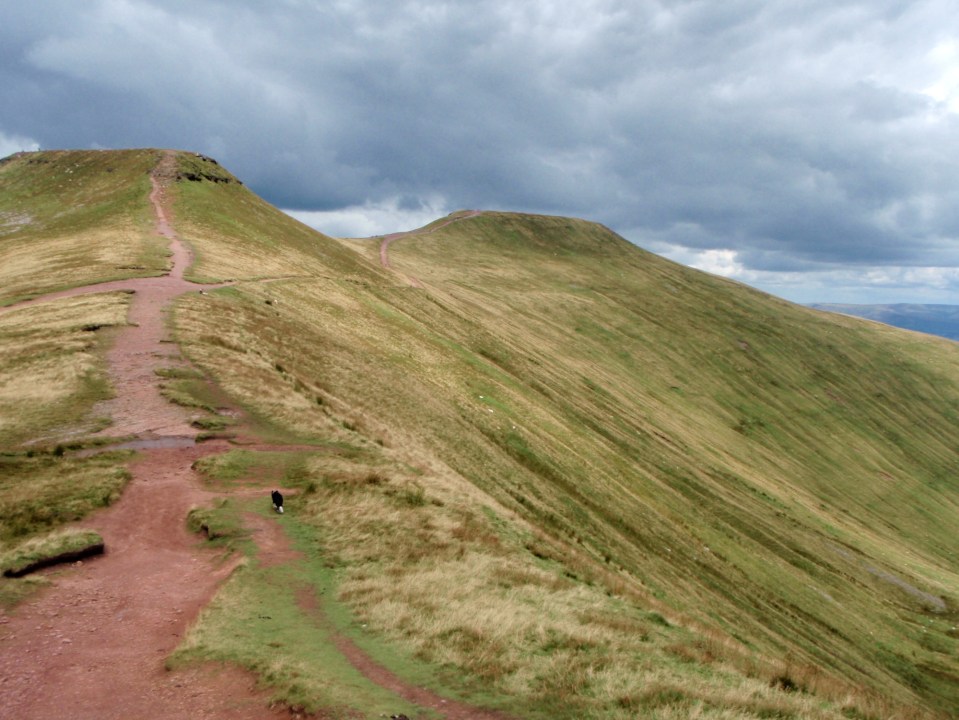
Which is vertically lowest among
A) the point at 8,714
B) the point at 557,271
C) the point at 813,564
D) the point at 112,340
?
the point at 813,564

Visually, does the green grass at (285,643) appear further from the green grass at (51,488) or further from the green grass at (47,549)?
the green grass at (51,488)

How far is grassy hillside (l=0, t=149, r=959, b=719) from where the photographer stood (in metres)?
15.5

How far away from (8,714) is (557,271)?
591 feet

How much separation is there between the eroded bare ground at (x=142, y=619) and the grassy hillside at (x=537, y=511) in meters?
0.76

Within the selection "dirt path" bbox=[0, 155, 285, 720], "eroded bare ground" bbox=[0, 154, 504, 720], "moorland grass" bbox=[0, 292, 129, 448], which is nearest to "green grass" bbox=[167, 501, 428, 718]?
"eroded bare ground" bbox=[0, 154, 504, 720]

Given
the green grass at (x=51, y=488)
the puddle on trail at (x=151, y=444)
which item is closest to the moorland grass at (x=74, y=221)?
the puddle on trail at (x=151, y=444)

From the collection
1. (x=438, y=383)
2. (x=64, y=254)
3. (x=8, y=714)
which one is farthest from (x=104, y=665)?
(x=64, y=254)

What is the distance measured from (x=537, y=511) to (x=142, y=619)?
77.1ft

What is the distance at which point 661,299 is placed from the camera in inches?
7096

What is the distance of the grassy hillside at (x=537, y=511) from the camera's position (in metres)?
15.5

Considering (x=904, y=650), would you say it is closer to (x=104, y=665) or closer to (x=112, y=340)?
(x=104, y=665)

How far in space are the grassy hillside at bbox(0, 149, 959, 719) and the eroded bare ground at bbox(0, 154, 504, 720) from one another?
76cm

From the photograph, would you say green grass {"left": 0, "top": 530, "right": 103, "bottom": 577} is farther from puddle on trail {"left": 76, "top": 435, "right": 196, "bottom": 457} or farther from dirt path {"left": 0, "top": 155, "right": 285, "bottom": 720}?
puddle on trail {"left": 76, "top": 435, "right": 196, "bottom": 457}

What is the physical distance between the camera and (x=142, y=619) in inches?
624
